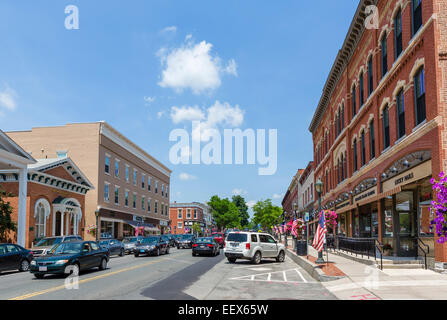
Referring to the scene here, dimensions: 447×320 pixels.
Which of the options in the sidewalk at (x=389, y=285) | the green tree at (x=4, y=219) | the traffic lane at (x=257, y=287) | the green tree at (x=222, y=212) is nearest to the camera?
the sidewalk at (x=389, y=285)

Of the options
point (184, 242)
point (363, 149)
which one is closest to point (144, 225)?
point (184, 242)

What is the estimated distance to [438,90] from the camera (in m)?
15.9

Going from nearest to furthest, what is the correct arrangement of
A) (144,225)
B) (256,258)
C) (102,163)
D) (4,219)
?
1. (256,258)
2. (4,219)
3. (102,163)
4. (144,225)

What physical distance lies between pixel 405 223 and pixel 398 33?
9084 millimetres

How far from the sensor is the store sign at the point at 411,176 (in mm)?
16719

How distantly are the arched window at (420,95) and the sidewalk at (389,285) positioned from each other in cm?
615

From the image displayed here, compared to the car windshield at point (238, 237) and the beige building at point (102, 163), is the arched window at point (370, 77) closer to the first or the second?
the car windshield at point (238, 237)

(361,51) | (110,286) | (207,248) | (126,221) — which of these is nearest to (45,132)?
(126,221)

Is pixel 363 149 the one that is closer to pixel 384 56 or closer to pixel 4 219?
pixel 384 56

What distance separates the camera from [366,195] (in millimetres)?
25625

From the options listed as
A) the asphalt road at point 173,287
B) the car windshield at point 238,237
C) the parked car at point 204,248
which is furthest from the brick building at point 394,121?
the parked car at point 204,248

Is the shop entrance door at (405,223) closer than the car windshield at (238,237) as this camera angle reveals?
Yes

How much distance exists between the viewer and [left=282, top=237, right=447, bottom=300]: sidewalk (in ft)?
37.3

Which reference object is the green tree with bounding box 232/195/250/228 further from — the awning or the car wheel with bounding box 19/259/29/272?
the car wheel with bounding box 19/259/29/272
